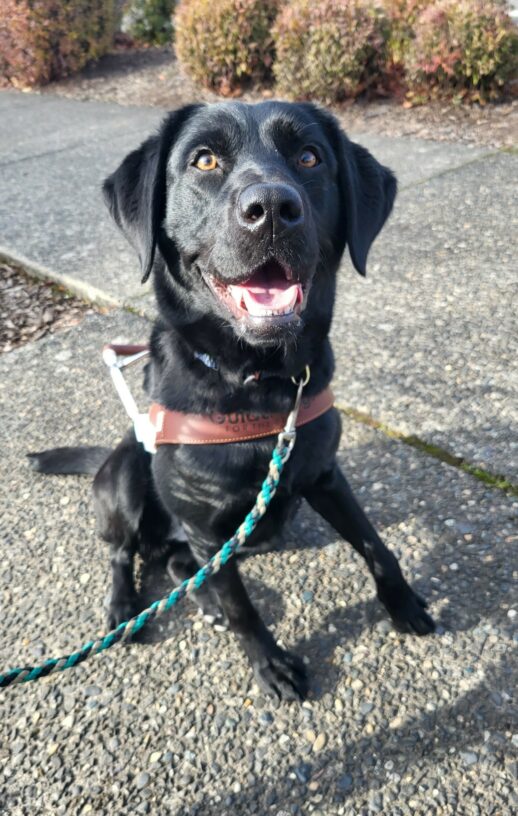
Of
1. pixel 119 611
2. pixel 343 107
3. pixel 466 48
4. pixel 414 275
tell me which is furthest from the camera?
pixel 343 107

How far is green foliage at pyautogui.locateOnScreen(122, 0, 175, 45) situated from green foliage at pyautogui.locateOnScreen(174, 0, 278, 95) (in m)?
3.11

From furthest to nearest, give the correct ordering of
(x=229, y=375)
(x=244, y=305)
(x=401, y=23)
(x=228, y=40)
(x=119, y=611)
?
(x=228, y=40)
(x=401, y=23)
(x=119, y=611)
(x=229, y=375)
(x=244, y=305)

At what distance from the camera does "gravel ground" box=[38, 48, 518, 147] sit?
234 inches

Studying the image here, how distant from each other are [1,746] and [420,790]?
1.07 m

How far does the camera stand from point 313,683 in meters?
1.94

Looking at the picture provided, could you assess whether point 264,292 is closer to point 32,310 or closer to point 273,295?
point 273,295

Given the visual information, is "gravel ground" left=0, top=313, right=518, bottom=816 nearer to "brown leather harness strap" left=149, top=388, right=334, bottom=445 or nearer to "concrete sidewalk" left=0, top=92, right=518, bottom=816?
"concrete sidewalk" left=0, top=92, right=518, bottom=816

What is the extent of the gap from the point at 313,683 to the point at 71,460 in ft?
4.11

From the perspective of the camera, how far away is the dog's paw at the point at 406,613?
2012 millimetres

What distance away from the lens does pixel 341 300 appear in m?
3.75

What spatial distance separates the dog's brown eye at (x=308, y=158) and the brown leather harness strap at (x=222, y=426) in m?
0.68

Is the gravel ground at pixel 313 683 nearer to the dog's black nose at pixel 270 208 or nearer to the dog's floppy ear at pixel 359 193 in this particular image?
the dog's floppy ear at pixel 359 193

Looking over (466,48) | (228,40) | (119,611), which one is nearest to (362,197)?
(119,611)

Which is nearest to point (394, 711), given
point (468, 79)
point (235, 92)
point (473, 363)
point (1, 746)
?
point (1, 746)
